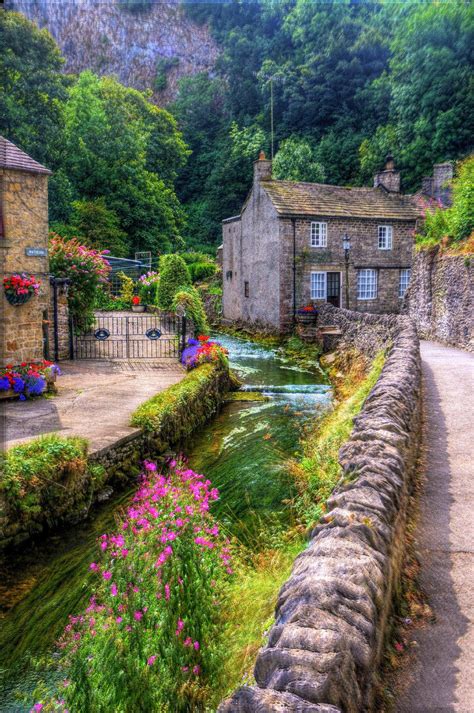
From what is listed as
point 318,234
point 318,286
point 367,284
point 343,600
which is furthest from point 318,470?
point 367,284

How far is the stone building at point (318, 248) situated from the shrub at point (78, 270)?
12081 millimetres

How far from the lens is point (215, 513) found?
29.5ft

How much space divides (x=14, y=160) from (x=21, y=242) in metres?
1.93

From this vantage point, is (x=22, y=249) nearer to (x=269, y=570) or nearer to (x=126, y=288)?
(x=269, y=570)

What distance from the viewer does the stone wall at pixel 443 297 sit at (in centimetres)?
1811

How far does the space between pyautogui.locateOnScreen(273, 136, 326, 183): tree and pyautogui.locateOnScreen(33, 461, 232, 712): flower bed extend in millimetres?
47350

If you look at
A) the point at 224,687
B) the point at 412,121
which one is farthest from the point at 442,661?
the point at 412,121

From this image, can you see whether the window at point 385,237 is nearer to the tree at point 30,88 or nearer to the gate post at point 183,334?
the gate post at point 183,334

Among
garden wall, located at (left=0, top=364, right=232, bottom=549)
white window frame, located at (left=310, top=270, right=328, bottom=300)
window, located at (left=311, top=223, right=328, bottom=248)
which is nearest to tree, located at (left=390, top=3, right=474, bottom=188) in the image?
window, located at (left=311, top=223, right=328, bottom=248)

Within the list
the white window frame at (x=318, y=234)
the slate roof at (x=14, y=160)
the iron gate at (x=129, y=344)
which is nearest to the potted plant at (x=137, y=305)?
the iron gate at (x=129, y=344)

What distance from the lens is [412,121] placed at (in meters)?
47.5

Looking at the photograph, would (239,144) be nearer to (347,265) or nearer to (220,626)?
(347,265)

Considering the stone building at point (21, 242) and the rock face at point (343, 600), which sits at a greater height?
the stone building at point (21, 242)

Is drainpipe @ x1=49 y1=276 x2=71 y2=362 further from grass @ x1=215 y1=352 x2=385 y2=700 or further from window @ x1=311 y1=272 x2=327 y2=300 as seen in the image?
window @ x1=311 y1=272 x2=327 y2=300
